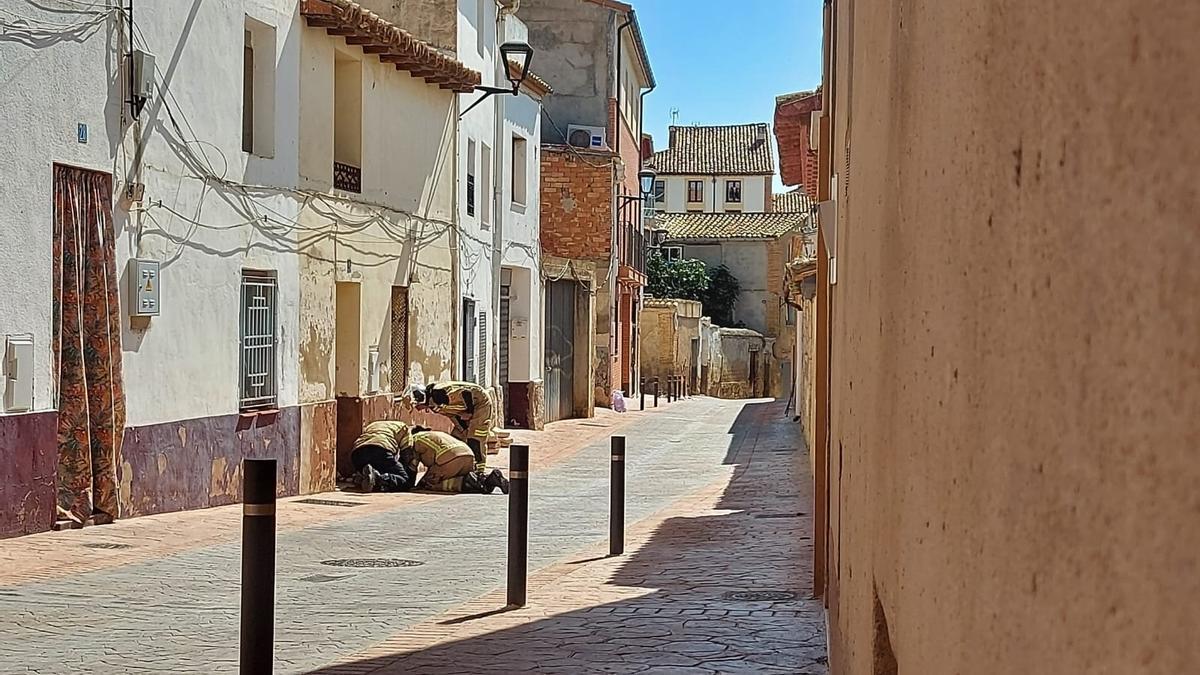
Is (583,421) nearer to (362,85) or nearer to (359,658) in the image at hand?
(362,85)

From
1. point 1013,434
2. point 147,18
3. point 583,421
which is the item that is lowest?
point 583,421

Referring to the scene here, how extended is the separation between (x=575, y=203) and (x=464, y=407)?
1891 cm

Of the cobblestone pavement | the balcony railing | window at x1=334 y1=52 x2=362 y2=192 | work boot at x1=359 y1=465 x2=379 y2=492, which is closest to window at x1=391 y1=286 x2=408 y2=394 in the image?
the balcony railing

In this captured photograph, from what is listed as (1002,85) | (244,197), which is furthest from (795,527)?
(1002,85)

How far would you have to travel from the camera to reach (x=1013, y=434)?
5.02ft

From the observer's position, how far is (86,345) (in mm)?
13703

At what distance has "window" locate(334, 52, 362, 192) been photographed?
67.1 ft

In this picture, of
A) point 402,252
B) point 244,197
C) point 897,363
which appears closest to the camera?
point 897,363

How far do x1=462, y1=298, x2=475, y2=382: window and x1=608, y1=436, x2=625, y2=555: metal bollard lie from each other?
45.1 feet

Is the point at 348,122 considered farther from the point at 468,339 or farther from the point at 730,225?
the point at 730,225

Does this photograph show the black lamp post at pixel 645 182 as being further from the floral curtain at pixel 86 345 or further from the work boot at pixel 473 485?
the floral curtain at pixel 86 345

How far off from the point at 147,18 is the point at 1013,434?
1414cm

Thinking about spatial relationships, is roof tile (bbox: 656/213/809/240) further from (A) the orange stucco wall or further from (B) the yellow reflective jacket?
(A) the orange stucco wall

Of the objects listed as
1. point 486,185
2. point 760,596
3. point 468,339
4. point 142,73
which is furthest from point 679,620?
point 486,185
